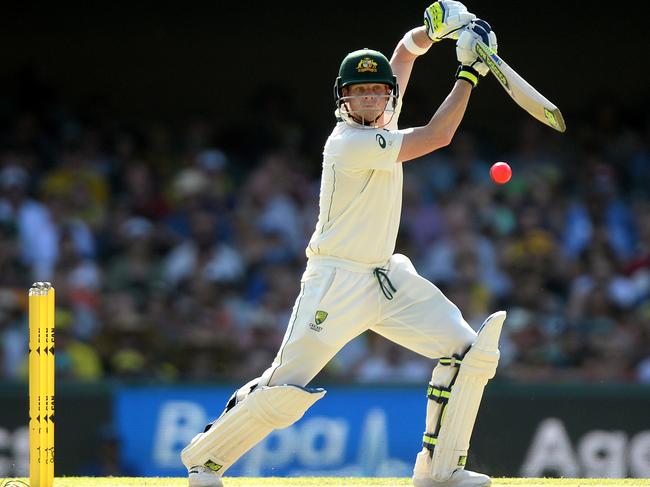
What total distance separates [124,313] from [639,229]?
4.05 metres

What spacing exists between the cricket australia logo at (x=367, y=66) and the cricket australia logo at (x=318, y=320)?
98 centimetres

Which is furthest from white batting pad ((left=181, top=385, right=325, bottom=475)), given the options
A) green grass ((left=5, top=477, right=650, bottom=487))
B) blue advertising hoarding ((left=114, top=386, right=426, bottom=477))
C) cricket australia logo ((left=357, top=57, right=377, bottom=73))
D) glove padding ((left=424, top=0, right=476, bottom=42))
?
blue advertising hoarding ((left=114, top=386, right=426, bottom=477))

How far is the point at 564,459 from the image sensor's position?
8.16 meters

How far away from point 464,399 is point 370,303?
1.76ft

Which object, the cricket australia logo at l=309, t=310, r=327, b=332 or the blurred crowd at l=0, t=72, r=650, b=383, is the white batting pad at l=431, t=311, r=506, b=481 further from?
the blurred crowd at l=0, t=72, r=650, b=383

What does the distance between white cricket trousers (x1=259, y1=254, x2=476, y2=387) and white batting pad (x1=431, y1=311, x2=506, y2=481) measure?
80 mm

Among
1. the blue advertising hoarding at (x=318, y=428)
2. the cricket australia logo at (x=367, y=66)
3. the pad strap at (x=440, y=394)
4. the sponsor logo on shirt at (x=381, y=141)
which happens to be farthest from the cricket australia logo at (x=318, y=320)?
the blue advertising hoarding at (x=318, y=428)

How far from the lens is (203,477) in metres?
5.24

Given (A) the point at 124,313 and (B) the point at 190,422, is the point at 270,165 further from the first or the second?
(B) the point at 190,422

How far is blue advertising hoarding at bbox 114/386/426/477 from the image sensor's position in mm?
8219

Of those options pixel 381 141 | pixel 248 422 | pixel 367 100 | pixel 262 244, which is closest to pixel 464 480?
pixel 248 422

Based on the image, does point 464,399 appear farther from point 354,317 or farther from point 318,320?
point 318,320

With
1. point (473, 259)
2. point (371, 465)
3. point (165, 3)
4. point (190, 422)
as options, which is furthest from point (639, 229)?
point (165, 3)

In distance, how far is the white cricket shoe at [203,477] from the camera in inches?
206
